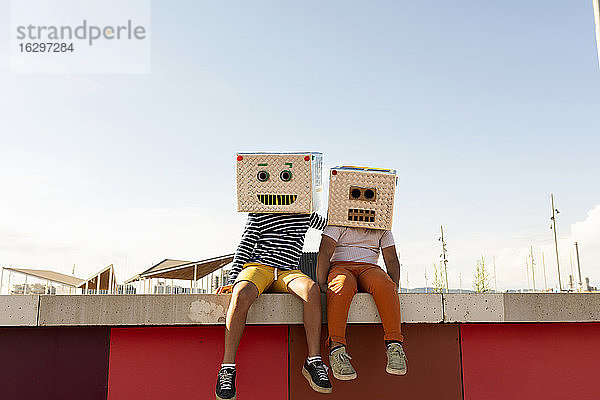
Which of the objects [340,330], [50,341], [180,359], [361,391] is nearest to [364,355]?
[361,391]

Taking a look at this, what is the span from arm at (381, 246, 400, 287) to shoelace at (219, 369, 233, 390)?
3.85ft

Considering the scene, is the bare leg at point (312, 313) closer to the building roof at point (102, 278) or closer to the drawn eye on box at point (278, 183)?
the drawn eye on box at point (278, 183)

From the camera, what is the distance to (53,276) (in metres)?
16.5

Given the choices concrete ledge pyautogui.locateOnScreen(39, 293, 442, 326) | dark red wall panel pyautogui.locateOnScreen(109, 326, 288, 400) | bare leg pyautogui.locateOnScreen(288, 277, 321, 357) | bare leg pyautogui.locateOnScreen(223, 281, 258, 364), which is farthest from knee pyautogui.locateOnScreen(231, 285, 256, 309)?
dark red wall panel pyautogui.locateOnScreen(109, 326, 288, 400)

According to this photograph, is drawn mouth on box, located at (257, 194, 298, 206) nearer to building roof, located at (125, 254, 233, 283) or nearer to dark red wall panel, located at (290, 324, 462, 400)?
dark red wall panel, located at (290, 324, 462, 400)

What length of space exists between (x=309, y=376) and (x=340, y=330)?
285 mm

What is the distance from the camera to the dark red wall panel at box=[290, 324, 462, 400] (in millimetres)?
3123

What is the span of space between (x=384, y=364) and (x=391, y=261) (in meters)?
0.62

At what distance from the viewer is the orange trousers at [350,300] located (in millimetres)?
2814

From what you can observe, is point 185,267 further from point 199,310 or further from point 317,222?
point 199,310

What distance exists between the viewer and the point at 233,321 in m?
2.80

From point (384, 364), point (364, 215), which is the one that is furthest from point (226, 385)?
point (364, 215)

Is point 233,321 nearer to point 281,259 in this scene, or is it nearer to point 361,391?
point 281,259

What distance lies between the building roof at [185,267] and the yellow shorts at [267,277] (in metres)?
11.3
